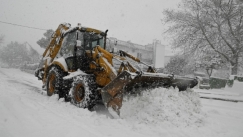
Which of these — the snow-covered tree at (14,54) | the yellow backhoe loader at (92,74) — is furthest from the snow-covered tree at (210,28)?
the snow-covered tree at (14,54)

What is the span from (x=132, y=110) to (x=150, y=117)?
0.47 metres

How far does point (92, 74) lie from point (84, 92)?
1.86 ft

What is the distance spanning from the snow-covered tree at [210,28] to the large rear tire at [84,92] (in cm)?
1500

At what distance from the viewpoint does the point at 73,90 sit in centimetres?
531

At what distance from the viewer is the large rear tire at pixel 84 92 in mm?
4775

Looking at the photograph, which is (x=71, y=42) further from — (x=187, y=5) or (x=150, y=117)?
(x=187, y=5)

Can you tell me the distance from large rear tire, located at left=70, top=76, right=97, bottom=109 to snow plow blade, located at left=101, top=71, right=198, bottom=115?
0.45m

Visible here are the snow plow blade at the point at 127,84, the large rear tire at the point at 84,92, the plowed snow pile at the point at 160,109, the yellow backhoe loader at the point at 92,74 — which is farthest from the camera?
the large rear tire at the point at 84,92

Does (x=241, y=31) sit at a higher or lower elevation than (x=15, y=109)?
higher

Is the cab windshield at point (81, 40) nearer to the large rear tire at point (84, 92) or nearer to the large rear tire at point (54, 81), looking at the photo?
the large rear tire at point (54, 81)

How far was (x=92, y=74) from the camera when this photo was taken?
5414 millimetres

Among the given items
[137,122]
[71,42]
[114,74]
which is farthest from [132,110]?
[71,42]

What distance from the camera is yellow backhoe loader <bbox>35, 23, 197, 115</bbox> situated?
431 cm

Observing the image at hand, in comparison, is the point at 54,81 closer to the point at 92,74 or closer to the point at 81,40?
the point at 81,40
